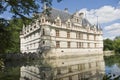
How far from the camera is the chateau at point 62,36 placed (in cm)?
3356

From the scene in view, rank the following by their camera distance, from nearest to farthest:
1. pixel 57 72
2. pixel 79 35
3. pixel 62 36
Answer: pixel 57 72
pixel 62 36
pixel 79 35

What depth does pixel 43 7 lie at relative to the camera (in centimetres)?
1325

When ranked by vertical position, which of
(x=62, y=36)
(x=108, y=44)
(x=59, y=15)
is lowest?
(x=108, y=44)

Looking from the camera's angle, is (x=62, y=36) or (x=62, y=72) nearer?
(x=62, y=72)

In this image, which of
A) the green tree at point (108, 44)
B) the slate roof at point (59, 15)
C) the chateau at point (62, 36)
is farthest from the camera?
the green tree at point (108, 44)

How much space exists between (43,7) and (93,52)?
36.3m

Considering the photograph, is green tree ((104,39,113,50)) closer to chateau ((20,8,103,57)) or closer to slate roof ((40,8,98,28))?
chateau ((20,8,103,57))

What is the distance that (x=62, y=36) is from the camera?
3766 cm

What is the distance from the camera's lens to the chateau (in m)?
33.6

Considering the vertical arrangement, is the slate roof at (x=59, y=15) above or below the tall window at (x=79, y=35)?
above

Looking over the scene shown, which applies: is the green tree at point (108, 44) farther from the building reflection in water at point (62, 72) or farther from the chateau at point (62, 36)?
the building reflection in water at point (62, 72)

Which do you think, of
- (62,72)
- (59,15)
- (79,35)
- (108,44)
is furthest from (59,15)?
(108,44)

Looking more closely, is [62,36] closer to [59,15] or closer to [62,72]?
[59,15]

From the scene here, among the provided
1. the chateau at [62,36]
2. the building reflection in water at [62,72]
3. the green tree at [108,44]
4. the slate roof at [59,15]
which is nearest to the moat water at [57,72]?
the building reflection in water at [62,72]
